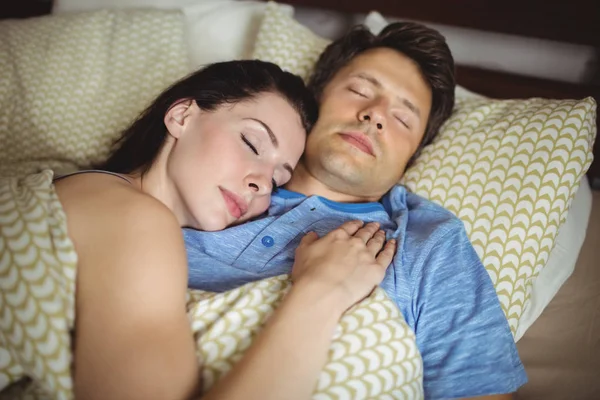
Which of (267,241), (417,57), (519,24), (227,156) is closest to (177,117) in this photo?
(227,156)

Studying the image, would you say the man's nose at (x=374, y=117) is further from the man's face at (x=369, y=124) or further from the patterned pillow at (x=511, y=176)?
the patterned pillow at (x=511, y=176)

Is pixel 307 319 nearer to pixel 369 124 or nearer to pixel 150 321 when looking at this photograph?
pixel 150 321

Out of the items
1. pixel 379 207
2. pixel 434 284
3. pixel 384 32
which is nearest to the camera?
pixel 434 284

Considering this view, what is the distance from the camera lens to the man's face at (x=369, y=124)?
167 centimetres

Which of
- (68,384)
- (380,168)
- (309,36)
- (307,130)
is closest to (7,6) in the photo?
(309,36)

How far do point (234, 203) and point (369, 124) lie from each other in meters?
0.62

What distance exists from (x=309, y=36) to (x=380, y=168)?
2.87 feet

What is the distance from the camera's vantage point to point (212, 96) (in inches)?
58.6

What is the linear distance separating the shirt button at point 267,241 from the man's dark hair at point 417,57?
0.68m

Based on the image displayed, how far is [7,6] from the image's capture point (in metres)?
3.03

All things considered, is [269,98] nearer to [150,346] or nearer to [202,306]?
[202,306]

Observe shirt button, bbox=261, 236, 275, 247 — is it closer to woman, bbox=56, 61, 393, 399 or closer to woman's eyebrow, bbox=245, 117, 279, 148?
woman, bbox=56, 61, 393, 399

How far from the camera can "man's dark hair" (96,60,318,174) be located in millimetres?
1490

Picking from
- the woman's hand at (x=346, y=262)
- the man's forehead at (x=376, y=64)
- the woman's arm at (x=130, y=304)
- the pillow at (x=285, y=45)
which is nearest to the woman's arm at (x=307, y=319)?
the woman's hand at (x=346, y=262)
